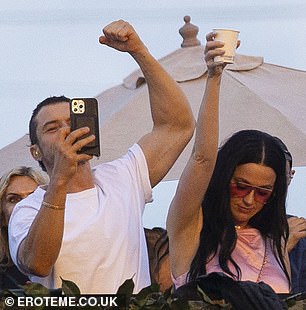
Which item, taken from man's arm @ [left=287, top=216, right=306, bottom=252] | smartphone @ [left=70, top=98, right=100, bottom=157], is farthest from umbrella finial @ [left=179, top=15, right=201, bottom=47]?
smartphone @ [left=70, top=98, right=100, bottom=157]

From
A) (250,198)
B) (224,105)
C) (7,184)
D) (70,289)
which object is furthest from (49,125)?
(224,105)

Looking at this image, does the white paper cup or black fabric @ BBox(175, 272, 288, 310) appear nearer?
black fabric @ BBox(175, 272, 288, 310)

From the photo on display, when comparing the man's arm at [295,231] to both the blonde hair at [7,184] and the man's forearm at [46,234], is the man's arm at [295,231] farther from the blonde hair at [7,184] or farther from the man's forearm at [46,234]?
the man's forearm at [46,234]

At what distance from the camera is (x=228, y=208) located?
4168mm

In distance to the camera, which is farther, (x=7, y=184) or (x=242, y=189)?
(x=7, y=184)

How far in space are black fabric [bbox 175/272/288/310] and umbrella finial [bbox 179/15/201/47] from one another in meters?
5.54

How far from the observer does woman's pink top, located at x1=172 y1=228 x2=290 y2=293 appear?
4.08 m

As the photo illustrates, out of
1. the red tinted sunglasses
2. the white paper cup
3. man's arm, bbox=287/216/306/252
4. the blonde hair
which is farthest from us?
the blonde hair

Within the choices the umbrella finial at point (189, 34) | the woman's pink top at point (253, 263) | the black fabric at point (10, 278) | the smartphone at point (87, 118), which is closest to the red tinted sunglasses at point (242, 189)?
the woman's pink top at point (253, 263)

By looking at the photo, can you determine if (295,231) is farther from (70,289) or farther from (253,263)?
(70,289)

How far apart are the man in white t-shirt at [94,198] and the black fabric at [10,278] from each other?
0.72 metres

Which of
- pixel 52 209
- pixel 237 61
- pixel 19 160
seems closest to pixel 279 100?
pixel 237 61

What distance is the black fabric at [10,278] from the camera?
15.6 ft

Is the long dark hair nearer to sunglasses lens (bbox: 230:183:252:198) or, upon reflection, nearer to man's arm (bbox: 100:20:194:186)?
sunglasses lens (bbox: 230:183:252:198)
